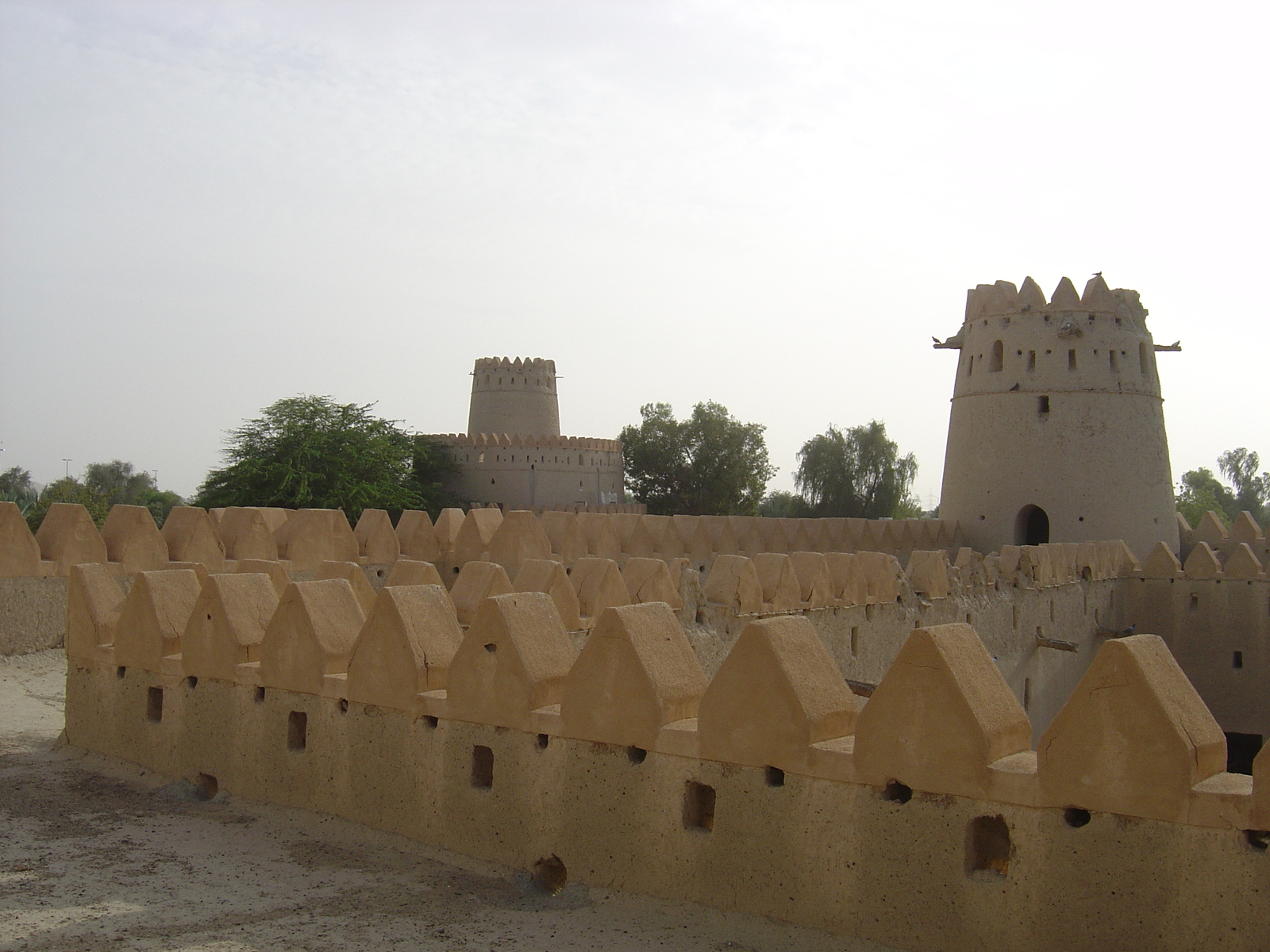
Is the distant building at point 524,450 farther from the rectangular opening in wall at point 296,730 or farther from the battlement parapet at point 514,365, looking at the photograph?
the rectangular opening in wall at point 296,730

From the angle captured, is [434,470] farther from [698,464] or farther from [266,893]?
[266,893]

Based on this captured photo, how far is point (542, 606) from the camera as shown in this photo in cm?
553

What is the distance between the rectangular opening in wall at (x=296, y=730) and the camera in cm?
611

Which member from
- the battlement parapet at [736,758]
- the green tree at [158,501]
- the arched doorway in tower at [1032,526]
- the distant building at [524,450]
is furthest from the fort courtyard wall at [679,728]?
the green tree at [158,501]

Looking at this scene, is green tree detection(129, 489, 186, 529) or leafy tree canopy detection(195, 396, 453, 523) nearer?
leafy tree canopy detection(195, 396, 453, 523)

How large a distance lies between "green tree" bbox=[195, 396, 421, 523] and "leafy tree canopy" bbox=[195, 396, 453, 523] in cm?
2

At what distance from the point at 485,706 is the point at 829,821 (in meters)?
1.73

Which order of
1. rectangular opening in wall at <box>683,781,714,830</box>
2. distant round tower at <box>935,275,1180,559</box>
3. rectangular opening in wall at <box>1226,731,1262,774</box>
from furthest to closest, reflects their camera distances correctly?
distant round tower at <box>935,275,1180,559</box> → rectangular opening in wall at <box>1226,731,1262,774</box> → rectangular opening in wall at <box>683,781,714,830</box>

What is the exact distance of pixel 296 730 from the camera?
20.1 ft

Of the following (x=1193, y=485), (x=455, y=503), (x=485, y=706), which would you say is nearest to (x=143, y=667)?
(x=485, y=706)

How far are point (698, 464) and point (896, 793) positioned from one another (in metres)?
39.0

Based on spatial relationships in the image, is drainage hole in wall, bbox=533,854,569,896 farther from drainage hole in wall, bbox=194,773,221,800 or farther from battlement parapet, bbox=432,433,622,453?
battlement parapet, bbox=432,433,622,453

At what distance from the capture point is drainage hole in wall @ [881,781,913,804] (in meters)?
4.26

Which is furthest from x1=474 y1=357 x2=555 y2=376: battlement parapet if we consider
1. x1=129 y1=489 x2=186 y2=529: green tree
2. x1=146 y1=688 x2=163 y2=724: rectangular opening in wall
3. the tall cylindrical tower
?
x1=146 y1=688 x2=163 y2=724: rectangular opening in wall
